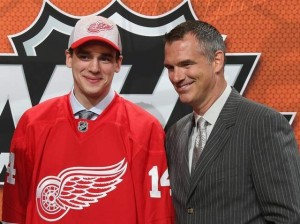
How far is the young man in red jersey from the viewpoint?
67.9 inches

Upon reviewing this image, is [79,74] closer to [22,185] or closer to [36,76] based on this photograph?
[22,185]

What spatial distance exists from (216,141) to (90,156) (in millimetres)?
414

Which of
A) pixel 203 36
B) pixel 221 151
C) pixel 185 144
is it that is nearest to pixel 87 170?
pixel 185 144

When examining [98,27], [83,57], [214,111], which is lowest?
[214,111]

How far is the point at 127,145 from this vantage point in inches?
69.2

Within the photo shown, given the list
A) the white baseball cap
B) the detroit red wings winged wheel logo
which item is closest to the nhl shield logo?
the detroit red wings winged wheel logo

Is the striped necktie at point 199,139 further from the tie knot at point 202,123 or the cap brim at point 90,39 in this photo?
the cap brim at point 90,39

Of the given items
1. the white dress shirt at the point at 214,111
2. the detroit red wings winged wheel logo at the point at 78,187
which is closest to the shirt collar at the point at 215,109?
the white dress shirt at the point at 214,111

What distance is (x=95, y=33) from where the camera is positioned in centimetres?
179

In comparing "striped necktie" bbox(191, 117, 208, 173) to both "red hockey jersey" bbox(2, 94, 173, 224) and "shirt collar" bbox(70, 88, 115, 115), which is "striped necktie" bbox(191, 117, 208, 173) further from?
"shirt collar" bbox(70, 88, 115, 115)

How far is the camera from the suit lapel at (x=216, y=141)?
1.62 meters

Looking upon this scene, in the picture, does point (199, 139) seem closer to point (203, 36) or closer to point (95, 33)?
point (203, 36)

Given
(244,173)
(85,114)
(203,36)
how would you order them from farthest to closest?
(85,114)
(203,36)
(244,173)

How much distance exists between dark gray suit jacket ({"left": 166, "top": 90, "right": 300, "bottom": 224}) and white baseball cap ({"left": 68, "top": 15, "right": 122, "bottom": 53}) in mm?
450
